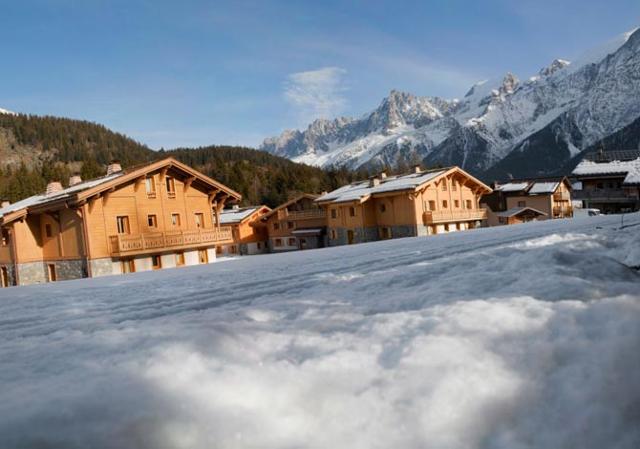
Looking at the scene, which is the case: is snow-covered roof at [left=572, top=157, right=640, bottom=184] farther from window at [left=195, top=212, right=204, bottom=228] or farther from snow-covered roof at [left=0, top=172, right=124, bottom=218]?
snow-covered roof at [left=0, top=172, right=124, bottom=218]

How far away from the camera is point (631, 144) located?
169 m

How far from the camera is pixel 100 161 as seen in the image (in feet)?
480

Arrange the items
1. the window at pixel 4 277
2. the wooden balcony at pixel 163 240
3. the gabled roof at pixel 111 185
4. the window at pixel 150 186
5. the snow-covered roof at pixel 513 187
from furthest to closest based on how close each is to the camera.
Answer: the snow-covered roof at pixel 513 187
the window at pixel 4 277
the window at pixel 150 186
the wooden balcony at pixel 163 240
the gabled roof at pixel 111 185

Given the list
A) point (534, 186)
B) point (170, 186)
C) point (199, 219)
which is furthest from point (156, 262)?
point (534, 186)

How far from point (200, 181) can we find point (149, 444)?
31.2 metres

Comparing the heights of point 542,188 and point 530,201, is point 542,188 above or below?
above

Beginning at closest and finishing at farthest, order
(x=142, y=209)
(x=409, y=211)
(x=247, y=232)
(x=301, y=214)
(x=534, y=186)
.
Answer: (x=142, y=209) → (x=409, y=211) → (x=301, y=214) → (x=534, y=186) → (x=247, y=232)

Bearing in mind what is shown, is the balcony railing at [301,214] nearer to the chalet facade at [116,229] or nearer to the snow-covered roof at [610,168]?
the chalet facade at [116,229]

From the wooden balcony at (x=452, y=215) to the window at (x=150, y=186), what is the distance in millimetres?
22629

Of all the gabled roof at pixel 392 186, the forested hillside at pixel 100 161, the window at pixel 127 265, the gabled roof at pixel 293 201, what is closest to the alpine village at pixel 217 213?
the window at pixel 127 265

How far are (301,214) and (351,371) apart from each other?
178 ft

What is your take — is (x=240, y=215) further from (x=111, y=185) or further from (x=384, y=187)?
(x=111, y=185)

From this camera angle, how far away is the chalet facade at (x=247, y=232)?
60.8m

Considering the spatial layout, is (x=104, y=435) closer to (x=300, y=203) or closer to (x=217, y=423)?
(x=217, y=423)
